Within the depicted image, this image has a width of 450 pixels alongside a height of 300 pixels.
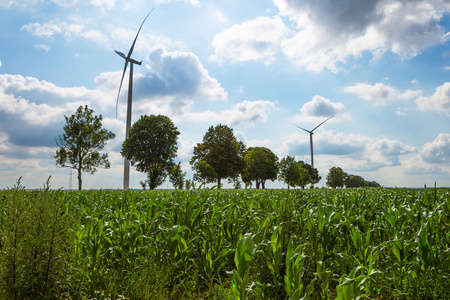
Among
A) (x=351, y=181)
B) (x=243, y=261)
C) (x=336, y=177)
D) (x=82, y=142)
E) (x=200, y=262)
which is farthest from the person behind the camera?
(x=351, y=181)

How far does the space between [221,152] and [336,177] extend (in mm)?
79025

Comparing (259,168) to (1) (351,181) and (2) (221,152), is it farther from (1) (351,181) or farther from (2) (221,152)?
(1) (351,181)

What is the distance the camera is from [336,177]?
4670 inches

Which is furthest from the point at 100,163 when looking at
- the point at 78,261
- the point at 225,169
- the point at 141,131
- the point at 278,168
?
the point at 78,261

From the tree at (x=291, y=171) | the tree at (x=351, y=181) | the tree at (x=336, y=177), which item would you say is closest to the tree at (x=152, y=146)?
the tree at (x=291, y=171)

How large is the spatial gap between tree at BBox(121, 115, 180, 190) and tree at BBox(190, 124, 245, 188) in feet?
27.0

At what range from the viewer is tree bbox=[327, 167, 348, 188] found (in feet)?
388

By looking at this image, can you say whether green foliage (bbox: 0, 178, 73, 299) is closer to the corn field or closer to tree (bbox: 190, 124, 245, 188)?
the corn field

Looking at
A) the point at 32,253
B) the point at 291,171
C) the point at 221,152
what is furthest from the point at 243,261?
the point at 291,171

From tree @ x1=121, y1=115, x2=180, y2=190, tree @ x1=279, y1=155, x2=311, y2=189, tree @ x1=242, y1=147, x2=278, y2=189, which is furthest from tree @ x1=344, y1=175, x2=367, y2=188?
tree @ x1=121, y1=115, x2=180, y2=190

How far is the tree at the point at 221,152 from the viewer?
5506 cm

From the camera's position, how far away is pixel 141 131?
45.3 meters

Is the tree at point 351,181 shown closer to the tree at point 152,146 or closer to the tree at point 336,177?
the tree at point 336,177

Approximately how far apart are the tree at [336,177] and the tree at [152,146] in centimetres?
8941
